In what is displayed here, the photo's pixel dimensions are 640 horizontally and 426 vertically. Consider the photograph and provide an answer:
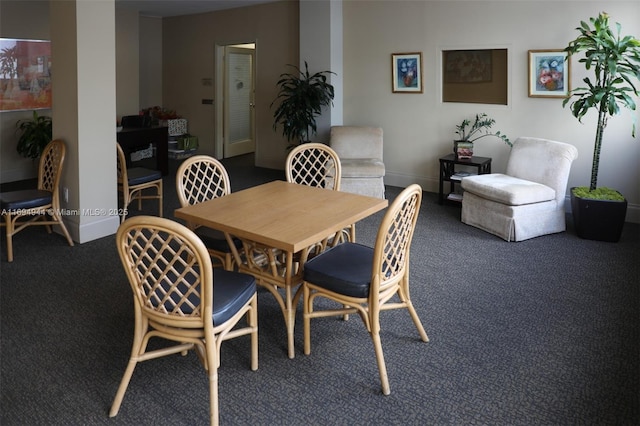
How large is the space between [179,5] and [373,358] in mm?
6680

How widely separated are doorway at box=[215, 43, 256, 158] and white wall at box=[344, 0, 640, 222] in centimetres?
255

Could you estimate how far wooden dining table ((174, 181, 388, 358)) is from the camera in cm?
227

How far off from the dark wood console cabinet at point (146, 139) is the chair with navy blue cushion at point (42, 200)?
6.74 feet

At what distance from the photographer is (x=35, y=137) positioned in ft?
20.9

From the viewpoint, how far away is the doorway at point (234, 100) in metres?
8.42

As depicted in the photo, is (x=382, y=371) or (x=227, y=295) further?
(x=382, y=371)

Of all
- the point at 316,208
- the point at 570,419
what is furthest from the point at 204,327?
the point at 570,419

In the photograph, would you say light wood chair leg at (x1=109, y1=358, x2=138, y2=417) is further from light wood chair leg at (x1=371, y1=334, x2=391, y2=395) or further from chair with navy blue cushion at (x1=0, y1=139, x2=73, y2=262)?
chair with navy blue cushion at (x1=0, y1=139, x2=73, y2=262)

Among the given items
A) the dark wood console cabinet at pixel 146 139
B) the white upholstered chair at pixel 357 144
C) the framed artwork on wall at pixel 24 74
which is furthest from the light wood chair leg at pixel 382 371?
the framed artwork on wall at pixel 24 74

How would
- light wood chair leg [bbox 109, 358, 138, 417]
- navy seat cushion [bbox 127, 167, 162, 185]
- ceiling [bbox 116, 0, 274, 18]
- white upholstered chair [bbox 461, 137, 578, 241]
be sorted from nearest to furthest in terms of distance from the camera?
light wood chair leg [bbox 109, 358, 138, 417]
white upholstered chair [bbox 461, 137, 578, 241]
navy seat cushion [bbox 127, 167, 162, 185]
ceiling [bbox 116, 0, 274, 18]

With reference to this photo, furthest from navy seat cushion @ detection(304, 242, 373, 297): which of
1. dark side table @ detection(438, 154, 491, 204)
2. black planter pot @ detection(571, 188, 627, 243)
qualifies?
dark side table @ detection(438, 154, 491, 204)

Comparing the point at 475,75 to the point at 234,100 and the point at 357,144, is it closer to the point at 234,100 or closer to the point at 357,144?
the point at 357,144

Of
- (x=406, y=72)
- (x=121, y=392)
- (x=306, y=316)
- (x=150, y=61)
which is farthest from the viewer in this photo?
(x=150, y=61)

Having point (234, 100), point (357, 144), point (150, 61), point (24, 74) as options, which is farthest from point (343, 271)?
point (150, 61)
